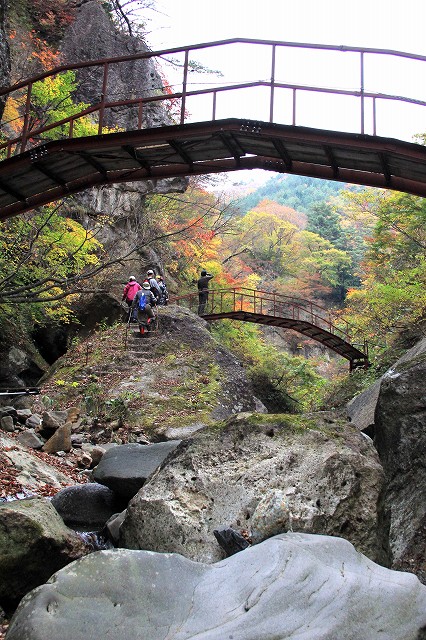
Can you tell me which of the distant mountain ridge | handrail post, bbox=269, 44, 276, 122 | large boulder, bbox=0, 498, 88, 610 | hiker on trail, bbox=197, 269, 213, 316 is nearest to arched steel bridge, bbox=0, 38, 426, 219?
handrail post, bbox=269, 44, 276, 122

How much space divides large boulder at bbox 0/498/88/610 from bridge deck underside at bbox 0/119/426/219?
6217 mm

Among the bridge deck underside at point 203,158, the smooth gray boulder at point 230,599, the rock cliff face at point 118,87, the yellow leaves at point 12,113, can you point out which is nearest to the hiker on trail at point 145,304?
the rock cliff face at point 118,87

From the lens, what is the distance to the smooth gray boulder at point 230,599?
3365mm

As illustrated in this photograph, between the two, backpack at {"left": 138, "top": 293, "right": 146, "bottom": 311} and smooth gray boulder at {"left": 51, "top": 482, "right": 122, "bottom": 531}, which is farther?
backpack at {"left": 138, "top": 293, "right": 146, "bottom": 311}

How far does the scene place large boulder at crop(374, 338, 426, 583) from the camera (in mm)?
6117

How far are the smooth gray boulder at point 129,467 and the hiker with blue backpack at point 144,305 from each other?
36.0 feet

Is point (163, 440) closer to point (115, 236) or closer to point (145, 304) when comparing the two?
point (145, 304)

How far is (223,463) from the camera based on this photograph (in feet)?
19.9

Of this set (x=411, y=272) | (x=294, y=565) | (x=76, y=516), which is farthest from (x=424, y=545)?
(x=411, y=272)

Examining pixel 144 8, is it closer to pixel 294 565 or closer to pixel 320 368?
pixel 320 368

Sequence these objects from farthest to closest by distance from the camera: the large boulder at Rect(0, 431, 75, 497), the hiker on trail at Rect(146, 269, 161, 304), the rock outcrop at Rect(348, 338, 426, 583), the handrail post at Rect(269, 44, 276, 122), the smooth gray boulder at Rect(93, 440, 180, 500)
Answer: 1. the hiker on trail at Rect(146, 269, 161, 304)
2. the handrail post at Rect(269, 44, 276, 122)
3. the large boulder at Rect(0, 431, 75, 497)
4. the smooth gray boulder at Rect(93, 440, 180, 500)
5. the rock outcrop at Rect(348, 338, 426, 583)

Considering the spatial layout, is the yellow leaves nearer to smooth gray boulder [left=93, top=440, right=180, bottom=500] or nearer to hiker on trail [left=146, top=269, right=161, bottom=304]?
hiker on trail [left=146, top=269, right=161, bottom=304]

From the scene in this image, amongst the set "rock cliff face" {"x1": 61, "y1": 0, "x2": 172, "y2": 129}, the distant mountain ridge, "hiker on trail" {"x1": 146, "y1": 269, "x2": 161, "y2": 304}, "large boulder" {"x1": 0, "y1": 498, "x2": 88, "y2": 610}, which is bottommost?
"large boulder" {"x1": 0, "y1": 498, "x2": 88, "y2": 610}

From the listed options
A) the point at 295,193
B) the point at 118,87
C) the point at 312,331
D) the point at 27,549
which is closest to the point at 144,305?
the point at 312,331
